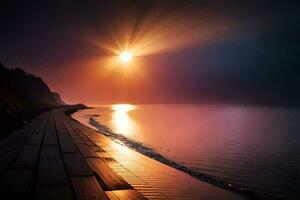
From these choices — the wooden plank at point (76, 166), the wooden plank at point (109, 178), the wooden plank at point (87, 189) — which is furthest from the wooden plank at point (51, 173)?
the wooden plank at point (109, 178)

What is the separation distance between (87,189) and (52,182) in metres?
0.95

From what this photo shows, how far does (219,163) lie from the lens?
59.0ft

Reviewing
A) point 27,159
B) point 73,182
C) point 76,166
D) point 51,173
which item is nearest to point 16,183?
point 51,173

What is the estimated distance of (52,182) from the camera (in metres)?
5.57

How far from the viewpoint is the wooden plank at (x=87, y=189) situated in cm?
489

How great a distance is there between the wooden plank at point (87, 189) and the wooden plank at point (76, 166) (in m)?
0.50

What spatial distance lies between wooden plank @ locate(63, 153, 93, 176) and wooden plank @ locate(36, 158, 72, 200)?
0.22m

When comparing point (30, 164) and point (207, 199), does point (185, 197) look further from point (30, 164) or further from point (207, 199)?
point (30, 164)

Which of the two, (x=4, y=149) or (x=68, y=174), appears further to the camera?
(x=4, y=149)

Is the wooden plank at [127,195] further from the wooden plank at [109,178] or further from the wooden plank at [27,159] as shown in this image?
the wooden plank at [27,159]

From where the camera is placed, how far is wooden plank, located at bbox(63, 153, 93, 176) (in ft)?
21.6

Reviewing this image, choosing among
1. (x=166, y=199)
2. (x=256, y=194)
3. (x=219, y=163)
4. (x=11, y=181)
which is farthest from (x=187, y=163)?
(x=11, y=181)

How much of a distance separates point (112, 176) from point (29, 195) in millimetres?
2610

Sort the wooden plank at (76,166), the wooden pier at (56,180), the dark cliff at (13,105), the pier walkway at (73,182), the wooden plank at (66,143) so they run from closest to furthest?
the wooden pier at (56,180)
the pier walkway at (73,182)
the wooden plank at (76,166)
the wooden plank at (66,143)
the dark cliff at (13,105)
